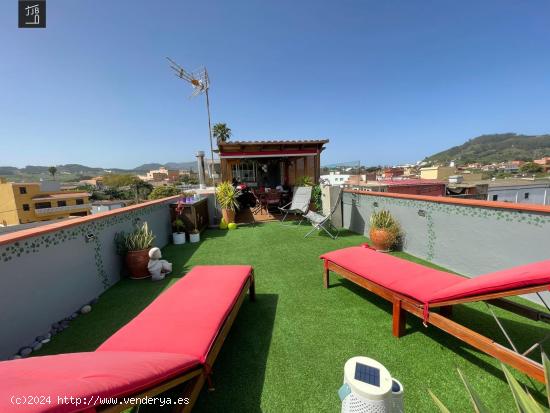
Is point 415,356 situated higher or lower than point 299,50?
lower

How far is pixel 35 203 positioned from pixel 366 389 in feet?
190

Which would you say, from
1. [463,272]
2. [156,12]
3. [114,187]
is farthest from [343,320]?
[114,187]

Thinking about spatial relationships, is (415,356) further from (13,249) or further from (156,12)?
(156,12)

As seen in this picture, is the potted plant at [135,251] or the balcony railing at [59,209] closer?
the potted plant at [135,251]

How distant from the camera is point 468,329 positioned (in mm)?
1812

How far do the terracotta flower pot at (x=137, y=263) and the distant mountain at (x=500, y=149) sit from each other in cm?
8588

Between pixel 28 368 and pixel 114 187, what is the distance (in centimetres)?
8576

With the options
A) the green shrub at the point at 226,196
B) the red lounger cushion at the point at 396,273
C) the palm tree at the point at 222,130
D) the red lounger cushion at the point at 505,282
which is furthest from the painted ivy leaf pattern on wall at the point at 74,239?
the palm tree at the point at 222,130

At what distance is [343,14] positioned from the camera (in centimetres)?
812

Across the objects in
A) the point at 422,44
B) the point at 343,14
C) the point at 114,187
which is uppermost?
the point at 422,44

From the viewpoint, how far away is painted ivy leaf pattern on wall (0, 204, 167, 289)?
7.81ft

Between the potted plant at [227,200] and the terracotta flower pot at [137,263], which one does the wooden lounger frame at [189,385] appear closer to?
the terracotta flower pot at [137,263]

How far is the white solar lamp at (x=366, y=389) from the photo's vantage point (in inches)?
48.1

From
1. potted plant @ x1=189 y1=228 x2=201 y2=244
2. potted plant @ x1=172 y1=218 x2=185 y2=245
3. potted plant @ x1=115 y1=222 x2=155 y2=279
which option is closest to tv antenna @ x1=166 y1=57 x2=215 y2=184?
potted plant @ x1=172 y1=218 x2=185 y2=245
